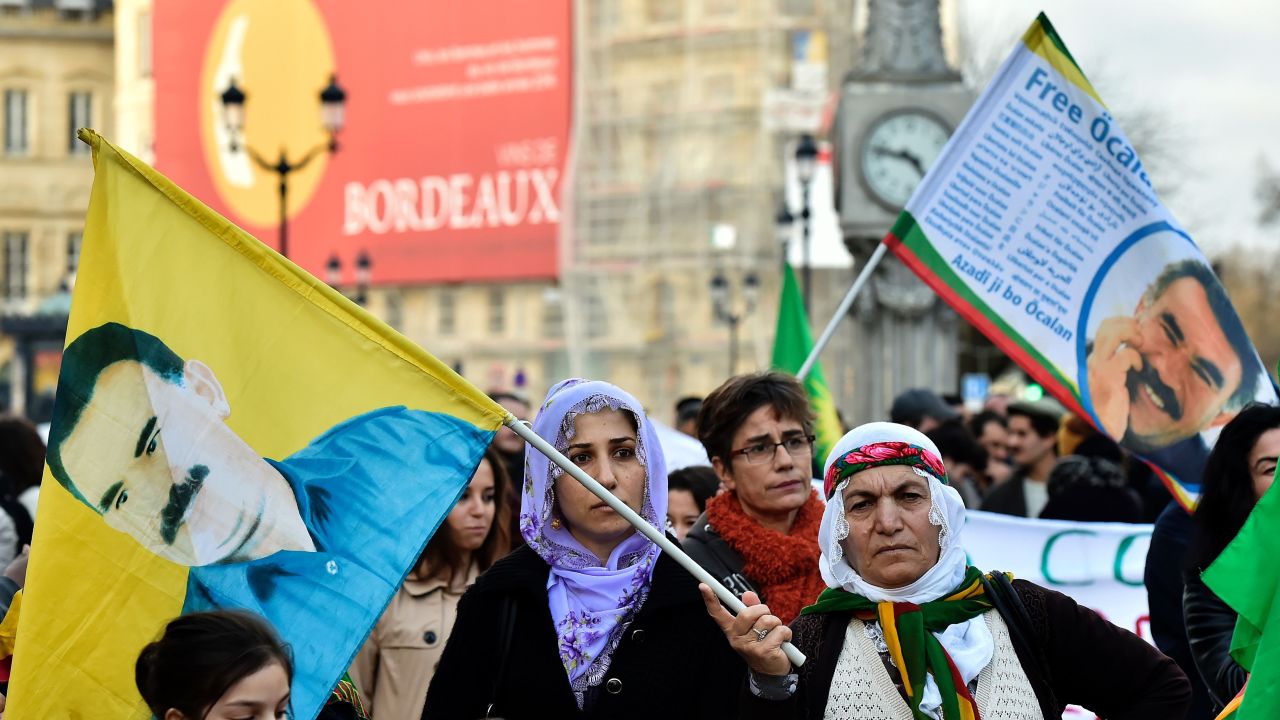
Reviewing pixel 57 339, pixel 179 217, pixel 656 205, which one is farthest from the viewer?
pixel 57 339

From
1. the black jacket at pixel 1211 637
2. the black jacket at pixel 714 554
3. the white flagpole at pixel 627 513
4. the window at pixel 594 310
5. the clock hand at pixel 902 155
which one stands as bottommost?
the window at pixel 594 310

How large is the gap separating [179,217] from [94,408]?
18.1 inches

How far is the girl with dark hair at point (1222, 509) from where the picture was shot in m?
4.96

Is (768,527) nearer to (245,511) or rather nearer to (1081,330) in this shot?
(245,511)

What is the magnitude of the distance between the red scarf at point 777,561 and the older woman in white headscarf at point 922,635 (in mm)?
946

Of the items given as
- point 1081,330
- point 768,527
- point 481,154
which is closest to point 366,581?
point 768,527

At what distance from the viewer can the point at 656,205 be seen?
47.8 m

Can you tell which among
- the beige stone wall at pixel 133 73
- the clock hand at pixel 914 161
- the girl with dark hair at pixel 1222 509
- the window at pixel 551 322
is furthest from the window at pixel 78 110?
the girl with dark hair at pixel 1222 509

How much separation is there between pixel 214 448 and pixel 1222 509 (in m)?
2.62

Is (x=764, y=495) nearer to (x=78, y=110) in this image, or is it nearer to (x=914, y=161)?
(x=914, y=161)

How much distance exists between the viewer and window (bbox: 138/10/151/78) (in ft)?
215

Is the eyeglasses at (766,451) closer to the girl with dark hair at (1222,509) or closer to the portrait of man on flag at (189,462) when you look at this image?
the girl with dark hair at (1222,509)

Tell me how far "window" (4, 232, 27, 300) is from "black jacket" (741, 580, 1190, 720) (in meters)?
67.9

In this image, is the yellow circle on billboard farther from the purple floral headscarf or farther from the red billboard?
the purple floral headscarf
